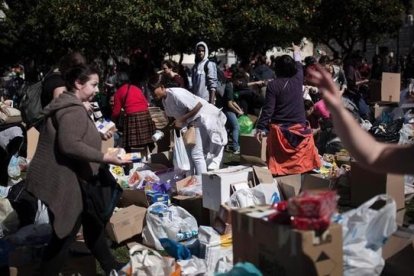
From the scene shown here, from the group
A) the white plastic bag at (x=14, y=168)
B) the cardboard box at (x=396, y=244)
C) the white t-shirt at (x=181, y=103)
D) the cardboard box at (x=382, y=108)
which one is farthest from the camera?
the cardboard box at (x=382, y=108)

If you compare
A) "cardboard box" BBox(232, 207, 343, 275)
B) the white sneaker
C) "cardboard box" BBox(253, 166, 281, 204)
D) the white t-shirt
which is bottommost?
the white sneaker

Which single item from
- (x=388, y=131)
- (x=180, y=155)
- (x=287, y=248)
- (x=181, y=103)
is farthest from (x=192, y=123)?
(x=287, y=248)

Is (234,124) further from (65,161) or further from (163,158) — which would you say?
(65,161)

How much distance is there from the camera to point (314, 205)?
2.50 m

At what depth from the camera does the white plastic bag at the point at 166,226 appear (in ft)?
15.6

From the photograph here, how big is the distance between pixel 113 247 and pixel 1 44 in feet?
85.2

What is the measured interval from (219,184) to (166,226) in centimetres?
60

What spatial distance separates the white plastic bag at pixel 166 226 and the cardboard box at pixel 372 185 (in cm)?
182

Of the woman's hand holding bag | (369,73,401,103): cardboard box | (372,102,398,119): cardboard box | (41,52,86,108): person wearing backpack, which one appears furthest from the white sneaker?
(369,73,401,103): cardboard box

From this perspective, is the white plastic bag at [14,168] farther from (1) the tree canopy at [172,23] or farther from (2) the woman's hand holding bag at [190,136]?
(1) the tree canopy at [172,23]

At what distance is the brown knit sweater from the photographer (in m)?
3.39

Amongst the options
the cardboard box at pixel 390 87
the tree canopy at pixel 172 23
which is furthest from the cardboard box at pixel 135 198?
the tree canopy at pixel 172 23

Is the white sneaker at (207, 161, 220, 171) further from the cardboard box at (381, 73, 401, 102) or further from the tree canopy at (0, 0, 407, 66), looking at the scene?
the tree canopy at (0, 0, 407, 66)

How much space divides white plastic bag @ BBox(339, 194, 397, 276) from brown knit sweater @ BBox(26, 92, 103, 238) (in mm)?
1540
